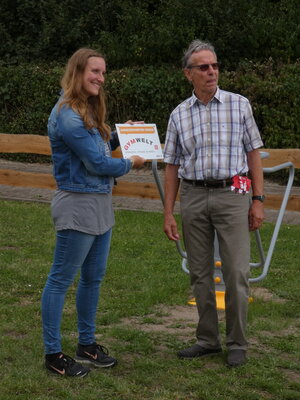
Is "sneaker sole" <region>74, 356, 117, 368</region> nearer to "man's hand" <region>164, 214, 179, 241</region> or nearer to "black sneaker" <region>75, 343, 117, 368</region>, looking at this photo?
"black sneaker" <region>75, 343, 117, 368</region>

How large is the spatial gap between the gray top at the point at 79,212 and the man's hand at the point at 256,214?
2.95 feet

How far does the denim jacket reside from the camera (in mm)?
4379

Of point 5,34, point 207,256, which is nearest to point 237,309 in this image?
point 207,256

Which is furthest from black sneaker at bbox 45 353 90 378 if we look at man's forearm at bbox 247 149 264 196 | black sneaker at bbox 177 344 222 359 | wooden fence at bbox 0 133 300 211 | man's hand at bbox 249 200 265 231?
wooden fence at bbox 0 133 300 211

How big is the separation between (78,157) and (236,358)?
59.6 inches

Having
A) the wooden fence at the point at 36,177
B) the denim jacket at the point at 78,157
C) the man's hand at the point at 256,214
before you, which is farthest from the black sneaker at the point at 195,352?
the wooden fence at the point at 36,177

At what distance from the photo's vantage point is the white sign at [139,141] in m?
4.77

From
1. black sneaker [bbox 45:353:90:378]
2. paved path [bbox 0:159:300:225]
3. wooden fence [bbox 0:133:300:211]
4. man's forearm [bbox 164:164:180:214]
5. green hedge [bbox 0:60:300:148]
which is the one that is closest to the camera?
black sneaker [bbox 45:353:90:378]

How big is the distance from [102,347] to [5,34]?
12757 millimetres

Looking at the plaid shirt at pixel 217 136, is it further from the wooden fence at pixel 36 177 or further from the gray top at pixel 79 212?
the wooden fence at pixel 36 177

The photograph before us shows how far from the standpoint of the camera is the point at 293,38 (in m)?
13.6

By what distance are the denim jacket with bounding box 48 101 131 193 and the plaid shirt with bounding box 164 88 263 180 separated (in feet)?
1.39

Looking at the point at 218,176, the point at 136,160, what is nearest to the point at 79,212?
the point at 136,160

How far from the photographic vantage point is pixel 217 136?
186 inches
